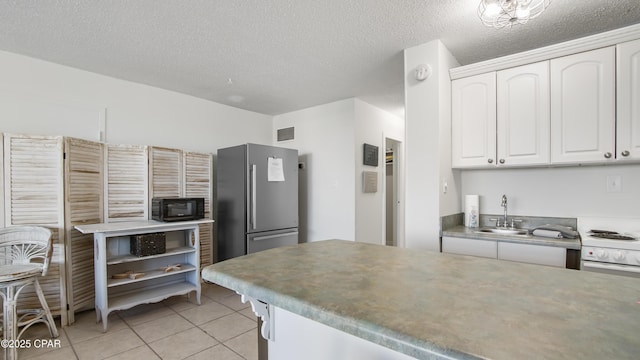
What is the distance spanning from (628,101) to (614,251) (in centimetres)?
96

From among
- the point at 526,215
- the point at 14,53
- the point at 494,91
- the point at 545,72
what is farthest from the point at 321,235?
the point at 14,53

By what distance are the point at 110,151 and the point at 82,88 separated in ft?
2.25

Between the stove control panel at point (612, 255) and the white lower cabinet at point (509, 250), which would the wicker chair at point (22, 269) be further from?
the stove control panel at point (612, 255)

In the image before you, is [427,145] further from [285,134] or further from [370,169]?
[285,134]

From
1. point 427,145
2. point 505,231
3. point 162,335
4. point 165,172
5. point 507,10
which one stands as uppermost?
point 507,10

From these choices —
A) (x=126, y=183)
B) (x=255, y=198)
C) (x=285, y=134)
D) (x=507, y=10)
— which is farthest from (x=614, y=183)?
(x=126, y=183)

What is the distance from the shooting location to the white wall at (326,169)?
12.5ft

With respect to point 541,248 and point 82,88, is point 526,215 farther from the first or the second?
point 82,88

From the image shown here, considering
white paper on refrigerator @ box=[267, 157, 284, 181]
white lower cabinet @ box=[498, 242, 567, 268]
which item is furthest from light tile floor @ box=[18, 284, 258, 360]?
white lower cabinet @ box=[498, 242, 567, 268]

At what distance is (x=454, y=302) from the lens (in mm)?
732

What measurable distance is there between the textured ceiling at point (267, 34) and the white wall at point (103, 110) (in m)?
0.15

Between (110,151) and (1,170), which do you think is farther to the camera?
(110,151)

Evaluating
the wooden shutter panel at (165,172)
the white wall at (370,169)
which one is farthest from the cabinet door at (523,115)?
the wooden shutter panel at (165,172)

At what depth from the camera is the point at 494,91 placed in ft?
7.68
